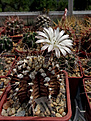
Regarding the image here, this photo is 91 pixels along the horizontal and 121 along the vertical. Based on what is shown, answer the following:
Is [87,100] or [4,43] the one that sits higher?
[4,43]

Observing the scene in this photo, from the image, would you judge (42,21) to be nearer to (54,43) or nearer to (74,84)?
(74,84)

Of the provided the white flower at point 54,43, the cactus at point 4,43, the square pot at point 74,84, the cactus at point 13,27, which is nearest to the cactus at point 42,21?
the cactus at point 13,27

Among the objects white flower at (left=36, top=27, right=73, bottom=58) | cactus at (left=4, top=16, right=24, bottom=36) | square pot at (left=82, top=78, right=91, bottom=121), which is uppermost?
cactus at (left=4, top=16, right=24, bottom=36)

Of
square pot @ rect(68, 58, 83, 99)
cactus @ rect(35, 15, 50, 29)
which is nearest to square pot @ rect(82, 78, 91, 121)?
square pot @ rect(68, 58, 83, 99)

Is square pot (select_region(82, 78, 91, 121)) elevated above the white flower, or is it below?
below

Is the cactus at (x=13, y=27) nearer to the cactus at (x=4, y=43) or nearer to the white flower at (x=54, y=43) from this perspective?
the cactus at (x=4, y=43)

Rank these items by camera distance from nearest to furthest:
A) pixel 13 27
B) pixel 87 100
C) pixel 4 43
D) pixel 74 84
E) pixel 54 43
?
1. pixel 54 43
2. pixel 87 100
3. pixel 74 84
4. pixel 4 43
5. pixel 13 27

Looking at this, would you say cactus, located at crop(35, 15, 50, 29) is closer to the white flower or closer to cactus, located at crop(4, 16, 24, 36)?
cactus, located at crop(4, 16, 24, 36)

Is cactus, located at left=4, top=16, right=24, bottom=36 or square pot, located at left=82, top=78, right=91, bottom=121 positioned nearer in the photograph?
square pot, located at left=82, top=78, right=91, bottom=121

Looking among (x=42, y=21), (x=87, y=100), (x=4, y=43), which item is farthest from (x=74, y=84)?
(x=42, y=21)

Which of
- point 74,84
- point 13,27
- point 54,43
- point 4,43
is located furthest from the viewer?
point 13,27

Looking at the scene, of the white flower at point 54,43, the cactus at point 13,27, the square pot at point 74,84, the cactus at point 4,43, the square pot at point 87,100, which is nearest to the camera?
the white flower at point 54,43

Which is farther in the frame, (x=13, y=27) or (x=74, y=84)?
(x=13, y=27)

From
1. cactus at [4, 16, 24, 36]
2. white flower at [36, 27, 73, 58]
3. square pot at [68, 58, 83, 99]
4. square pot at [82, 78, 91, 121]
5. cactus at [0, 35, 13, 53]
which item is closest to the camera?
white flower at [36, 27, 73, 58]
